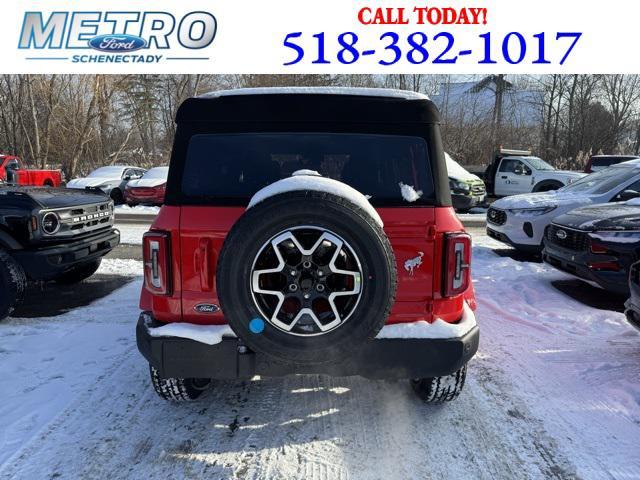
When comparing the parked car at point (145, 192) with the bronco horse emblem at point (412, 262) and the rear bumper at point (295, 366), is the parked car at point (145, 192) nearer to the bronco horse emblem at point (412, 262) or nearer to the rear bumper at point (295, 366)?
the rear bumper at point (295, 366)

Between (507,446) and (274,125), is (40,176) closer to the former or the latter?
(274,125)

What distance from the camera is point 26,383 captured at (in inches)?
135

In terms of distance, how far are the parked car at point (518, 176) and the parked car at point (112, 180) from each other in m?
13.0

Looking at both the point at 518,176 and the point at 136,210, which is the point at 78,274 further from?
the point at 518,176

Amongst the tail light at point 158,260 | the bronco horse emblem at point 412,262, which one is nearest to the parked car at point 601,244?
the bronco horse emblem at point 412,262

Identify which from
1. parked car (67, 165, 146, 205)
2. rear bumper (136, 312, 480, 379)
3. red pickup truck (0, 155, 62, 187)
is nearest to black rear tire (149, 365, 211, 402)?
rear bumper (136, 312, 480, 379)

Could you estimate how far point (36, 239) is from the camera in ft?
15.4

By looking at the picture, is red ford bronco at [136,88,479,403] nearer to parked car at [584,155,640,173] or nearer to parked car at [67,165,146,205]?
parked car at [67,165,146,205]

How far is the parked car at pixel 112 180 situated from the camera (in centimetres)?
1562

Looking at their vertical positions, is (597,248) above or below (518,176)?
below

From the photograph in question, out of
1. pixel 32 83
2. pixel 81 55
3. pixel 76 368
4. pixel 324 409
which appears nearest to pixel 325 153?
pixel 324 409

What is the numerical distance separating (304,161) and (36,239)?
11.0ft

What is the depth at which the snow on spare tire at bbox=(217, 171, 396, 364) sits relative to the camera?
229cm

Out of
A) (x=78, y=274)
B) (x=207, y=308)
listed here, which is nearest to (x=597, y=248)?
(x=207, y=308)
